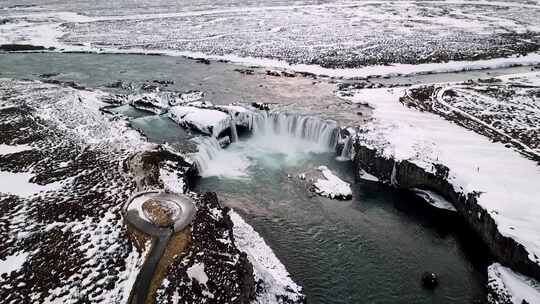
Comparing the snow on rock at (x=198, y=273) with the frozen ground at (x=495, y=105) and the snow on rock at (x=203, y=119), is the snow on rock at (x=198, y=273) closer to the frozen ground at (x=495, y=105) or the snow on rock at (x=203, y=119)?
the snow on rock at (x=203, y=119)

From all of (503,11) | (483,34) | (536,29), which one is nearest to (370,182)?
(483,34)

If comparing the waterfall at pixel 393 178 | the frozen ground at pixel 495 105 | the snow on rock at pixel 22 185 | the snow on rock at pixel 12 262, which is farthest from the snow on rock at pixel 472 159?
the snow on rock at pixel 12 262

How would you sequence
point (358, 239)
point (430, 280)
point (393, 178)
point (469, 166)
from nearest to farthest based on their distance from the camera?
point (430, 280) < point (358, 239) < point (469, 166) < point (393, 178)

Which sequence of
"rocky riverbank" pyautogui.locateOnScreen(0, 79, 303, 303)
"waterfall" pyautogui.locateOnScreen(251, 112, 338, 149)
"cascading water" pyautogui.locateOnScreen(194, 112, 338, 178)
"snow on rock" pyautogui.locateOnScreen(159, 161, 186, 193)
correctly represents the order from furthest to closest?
"waterfall" pyautogui.locateOnScreen(251, 112, 338, 149)
"cascading water" pyautogui.locateOnScreen(194, 112, 338, 178)
"snow on rock" pyautogui.locateOnScreen(159, 161, 186, 193)
"rocky riverbank" pyautogui.locateOnScreen(0, 79, 303, 303)

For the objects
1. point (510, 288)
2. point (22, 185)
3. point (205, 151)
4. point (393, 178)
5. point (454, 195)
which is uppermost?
point (454, 195)

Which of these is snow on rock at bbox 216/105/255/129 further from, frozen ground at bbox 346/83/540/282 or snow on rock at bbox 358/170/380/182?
snow on rock at bbox 358/170/380/182

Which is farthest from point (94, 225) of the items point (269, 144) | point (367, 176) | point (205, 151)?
point (367, 176)

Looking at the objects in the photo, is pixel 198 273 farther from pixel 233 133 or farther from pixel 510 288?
pixel 233 133

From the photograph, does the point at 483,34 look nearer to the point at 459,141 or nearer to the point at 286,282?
the point at 459,141

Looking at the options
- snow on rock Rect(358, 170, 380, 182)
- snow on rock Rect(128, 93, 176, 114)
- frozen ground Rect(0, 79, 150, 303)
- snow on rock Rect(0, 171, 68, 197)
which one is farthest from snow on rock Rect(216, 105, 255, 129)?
snow on rock Rect(0, 171, 68, 197)
